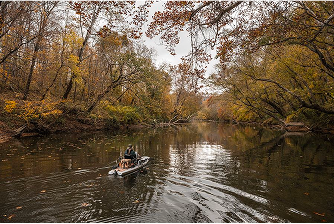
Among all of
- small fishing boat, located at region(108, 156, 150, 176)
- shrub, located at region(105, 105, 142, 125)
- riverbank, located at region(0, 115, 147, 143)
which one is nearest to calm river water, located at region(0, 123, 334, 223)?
small fishing boat, located at region(108, 156, 150, 176)

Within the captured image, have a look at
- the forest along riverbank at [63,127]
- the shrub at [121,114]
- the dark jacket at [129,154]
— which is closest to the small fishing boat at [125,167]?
the dark jacket at [129,154]

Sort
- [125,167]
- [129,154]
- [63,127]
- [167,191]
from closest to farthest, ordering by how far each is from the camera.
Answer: [167,191] < [125,167] < [129,154] < [63,127]

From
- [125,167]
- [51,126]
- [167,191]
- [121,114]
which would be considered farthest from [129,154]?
[121,114]

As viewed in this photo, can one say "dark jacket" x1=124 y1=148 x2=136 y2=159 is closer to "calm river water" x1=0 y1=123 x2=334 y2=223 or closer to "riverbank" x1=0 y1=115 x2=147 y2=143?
"calm river water" x1=0 y1=123 x2=334 y2=223

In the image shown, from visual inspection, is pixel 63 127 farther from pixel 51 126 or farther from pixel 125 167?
pixel 125 167

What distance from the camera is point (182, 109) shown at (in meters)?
52.6

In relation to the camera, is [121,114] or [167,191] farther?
[121,114]

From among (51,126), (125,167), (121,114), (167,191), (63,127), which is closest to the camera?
(167,191)

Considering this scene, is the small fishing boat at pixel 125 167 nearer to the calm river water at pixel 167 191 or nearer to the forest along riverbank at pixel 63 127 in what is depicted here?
the calm river water at pixel 167 191

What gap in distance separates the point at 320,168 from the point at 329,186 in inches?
119

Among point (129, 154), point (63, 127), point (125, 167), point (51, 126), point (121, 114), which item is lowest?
point (125, 167)

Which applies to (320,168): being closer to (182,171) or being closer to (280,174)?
(280,174)

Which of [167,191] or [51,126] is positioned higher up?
[51,126]

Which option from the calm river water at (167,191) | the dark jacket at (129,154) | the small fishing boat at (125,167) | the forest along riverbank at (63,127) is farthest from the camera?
the forest along riverbank at (63,127)
